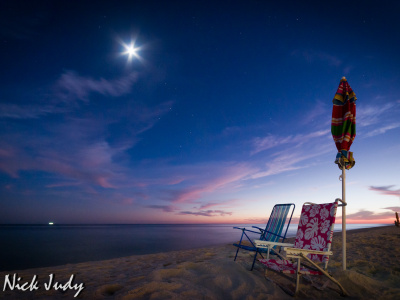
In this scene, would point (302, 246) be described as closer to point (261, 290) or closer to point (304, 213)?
point (304, 213)

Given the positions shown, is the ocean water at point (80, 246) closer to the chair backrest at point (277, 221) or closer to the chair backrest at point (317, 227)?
the chair backrest at point (277, 221)

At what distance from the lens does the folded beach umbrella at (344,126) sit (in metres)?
3.52

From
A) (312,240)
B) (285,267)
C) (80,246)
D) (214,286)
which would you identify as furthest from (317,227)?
(80,246)

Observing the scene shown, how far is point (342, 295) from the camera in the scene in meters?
2.74

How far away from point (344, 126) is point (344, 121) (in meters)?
0.09

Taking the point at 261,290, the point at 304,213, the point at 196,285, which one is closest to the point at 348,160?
the point at 304,213

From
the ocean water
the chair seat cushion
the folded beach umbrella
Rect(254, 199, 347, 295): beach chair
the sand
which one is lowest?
the ocean water

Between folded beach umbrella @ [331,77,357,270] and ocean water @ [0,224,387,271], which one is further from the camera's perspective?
ocean water @ [0,224,387,271]

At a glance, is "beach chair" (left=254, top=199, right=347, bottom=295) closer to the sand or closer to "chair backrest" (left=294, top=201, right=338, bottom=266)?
"chair backrest" (left=294, top=201, right=338, bottom=266)

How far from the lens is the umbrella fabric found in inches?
140

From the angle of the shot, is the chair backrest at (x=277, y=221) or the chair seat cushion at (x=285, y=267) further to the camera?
the chair backrest at (x=277, y=221)

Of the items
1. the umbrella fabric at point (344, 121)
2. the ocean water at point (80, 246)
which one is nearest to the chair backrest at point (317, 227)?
the umbrella fabric at point (344, 121)

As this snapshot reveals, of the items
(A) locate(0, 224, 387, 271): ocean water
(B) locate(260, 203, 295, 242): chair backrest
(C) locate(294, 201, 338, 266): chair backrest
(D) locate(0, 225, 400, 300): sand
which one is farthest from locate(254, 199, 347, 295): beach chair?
(A) locate(0, 224, 387, 271): ocean water

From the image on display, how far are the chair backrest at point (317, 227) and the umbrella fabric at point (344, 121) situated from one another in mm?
886
